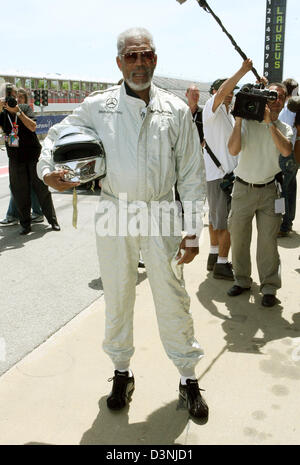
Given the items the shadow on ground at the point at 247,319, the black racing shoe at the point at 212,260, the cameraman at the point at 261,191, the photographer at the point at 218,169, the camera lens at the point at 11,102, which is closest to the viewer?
the shadow on ground at the point at 247,319

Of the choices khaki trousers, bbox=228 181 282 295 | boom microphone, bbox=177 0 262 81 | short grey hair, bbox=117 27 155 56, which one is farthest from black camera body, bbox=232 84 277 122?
short grey hair, bbox=117 27 155 56

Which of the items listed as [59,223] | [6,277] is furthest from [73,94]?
[6,277]

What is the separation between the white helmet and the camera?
237 centimetres

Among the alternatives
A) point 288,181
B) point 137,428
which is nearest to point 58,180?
point 137,428

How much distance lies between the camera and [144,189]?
2.46 meters

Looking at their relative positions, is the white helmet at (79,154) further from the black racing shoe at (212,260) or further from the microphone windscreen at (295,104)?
the black racing shoe at (212,260)

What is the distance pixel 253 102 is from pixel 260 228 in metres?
1.11

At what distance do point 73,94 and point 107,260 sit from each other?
116ft

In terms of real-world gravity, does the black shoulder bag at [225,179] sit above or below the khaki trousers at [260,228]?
above

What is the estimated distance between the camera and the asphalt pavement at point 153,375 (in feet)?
8.13

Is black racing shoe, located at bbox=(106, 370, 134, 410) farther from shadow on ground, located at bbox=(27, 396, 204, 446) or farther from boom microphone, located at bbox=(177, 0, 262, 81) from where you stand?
boom microphone, located at bbox=(177, 0, 262, 81)

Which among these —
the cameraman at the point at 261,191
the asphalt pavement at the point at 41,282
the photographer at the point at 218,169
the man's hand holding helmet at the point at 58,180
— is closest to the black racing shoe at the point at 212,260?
the photographer at the point at 218,169

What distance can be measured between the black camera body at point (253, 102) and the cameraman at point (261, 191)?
0.07 meters

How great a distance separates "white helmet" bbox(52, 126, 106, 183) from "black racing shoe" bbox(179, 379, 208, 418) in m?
1.30
